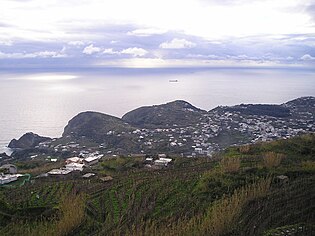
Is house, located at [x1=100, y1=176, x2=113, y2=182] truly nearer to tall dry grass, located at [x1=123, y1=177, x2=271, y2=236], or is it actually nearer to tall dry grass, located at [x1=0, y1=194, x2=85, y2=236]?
tall dry grass, located at [x1=0, y1=194, x2=85, y2=236]

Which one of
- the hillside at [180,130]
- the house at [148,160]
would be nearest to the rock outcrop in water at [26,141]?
the hillside at [180,130]

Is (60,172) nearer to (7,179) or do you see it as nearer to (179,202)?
(7,179)

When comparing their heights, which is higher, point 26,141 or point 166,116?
point 166,116

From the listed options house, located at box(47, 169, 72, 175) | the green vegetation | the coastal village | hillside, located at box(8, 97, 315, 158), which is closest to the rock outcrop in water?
hillside, located at box(8, 97, 315, 158)

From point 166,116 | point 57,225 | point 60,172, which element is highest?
point 57,225

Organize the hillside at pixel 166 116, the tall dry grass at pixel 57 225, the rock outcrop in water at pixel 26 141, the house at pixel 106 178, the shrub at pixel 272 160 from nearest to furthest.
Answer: the tall dry grass at pixel 57 225 → the shrub at pixel 272 160 → the house at pixel 106 178 → the rock outcrop in water at pixel 26 141 → the hillside at pixel 166 116

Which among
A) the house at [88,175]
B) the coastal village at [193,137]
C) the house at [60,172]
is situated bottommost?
the coastal village at [193,137]

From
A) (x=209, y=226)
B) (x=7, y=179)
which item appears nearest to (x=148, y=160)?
(x=7, y=179)

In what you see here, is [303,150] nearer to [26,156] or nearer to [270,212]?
[270,212]

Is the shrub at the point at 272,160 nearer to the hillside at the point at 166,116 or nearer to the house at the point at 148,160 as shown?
the house at the point at 148,160
